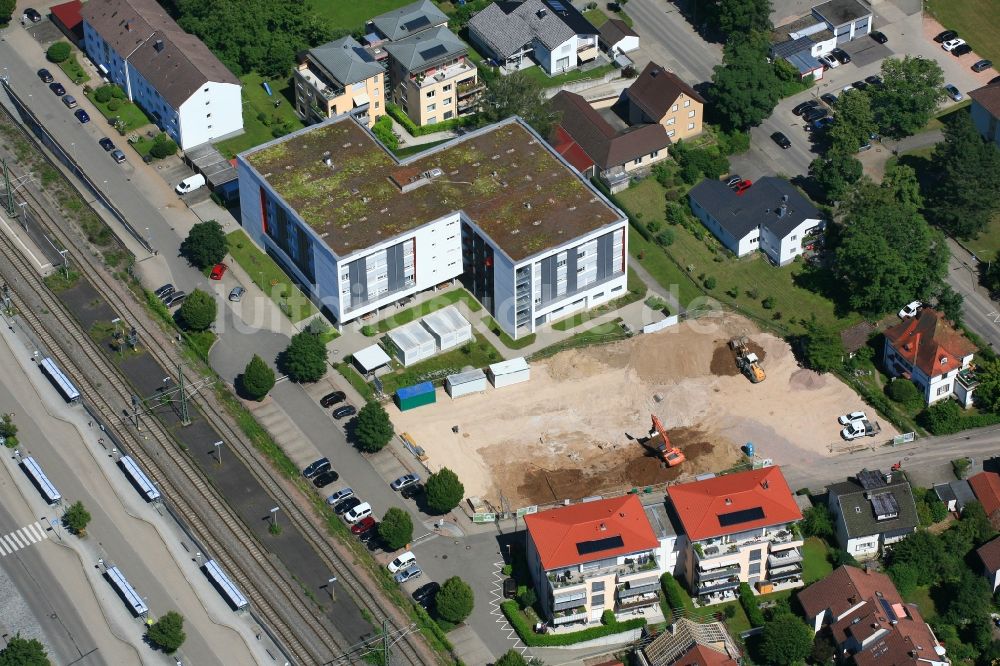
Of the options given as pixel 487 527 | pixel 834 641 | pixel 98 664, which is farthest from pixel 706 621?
pixel 98 664

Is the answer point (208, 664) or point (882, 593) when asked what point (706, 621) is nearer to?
point (882, 593)

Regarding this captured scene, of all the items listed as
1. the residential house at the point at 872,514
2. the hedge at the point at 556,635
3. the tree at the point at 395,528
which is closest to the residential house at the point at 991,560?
the residential house at the point at 872,514

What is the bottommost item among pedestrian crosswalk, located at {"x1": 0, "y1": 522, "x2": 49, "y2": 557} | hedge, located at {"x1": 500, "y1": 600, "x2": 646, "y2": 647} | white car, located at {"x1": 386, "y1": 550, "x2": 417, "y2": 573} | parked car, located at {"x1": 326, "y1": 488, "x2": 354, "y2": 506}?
hedge, located at {"x1": 500, "y1": 600, "x2": 646, "y2": 647}

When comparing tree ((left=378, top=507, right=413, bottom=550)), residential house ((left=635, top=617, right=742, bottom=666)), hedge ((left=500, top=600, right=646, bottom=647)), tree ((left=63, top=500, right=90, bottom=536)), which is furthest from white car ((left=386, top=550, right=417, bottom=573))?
tree ((left=63, top=500, right=90, bottom=536))

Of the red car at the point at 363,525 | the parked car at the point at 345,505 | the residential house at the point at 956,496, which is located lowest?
the residential house at the point at 956,496

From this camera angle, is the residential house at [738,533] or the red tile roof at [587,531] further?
the residential house at [738,533]

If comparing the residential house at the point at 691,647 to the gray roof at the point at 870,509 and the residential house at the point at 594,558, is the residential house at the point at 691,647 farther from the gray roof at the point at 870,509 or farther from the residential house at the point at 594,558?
the gray roof at the point at 870,509

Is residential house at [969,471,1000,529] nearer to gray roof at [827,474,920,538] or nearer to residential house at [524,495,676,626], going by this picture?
gray roof at [827,474,920,538]

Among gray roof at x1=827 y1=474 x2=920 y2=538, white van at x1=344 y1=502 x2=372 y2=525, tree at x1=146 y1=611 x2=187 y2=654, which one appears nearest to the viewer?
tree at x1=146 y1=611 x2=187 y2=654
